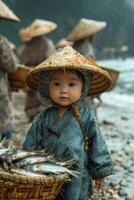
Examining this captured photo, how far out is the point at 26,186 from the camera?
2.94 m

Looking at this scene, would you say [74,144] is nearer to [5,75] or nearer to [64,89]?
[64,89]

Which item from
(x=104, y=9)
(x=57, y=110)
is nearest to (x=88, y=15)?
(x=104, y=9)

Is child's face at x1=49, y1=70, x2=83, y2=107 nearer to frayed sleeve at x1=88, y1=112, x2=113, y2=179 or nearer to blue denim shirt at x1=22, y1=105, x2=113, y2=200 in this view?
blue denim shirt at x1=22, y1=105, x2=113, y2=200

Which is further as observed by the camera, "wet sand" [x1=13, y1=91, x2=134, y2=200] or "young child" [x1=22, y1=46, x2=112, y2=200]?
"wet sand" [x1=13, y1=91, x2=134, y2=200]

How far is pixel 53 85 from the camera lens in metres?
3.56

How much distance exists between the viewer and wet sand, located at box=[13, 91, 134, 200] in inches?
225

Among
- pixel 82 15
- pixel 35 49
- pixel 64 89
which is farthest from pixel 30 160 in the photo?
pixel 82 15

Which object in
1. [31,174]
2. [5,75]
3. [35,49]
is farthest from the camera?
[35,49]

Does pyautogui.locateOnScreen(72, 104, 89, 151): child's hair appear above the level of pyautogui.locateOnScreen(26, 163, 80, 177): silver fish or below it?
above

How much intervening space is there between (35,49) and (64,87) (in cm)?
611

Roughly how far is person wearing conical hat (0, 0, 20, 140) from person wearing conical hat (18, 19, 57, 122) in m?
2.71

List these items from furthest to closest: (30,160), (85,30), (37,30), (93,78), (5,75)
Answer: (37,30) < (85,30) < (5,75) < (93,78) < (30,160)

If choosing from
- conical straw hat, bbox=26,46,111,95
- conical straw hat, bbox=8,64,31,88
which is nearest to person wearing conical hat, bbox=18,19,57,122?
conical straw hat, bbox=8,64,31,88

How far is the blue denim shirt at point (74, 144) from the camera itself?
135 inches
